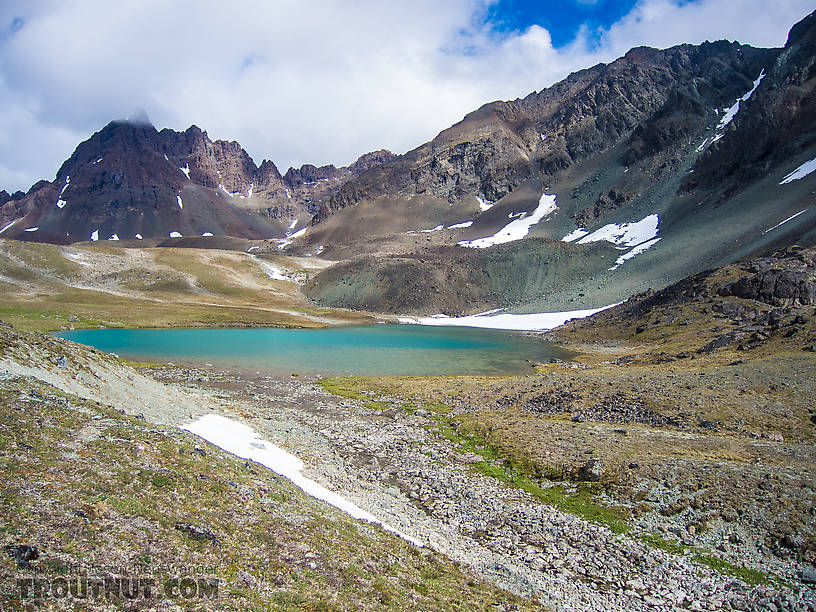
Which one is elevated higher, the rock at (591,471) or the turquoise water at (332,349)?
the turquoise water at (332,349)

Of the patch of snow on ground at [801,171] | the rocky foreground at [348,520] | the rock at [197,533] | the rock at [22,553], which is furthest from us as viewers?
the patch of snow on ground at [801,171]

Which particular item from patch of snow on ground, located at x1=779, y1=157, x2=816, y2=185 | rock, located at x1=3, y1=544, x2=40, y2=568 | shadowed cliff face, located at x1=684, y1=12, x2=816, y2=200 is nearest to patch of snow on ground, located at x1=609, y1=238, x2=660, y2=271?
shadowed cliff face, located at x1=684, y1=12, x2=816, y2=200

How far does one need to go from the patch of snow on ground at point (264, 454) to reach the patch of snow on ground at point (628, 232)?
144797 millimetres

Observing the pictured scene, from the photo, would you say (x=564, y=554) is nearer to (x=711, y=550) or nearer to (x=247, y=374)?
(x=711, y=550)

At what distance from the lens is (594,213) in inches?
7534

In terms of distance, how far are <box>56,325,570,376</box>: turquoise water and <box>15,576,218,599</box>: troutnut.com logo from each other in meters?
43.9

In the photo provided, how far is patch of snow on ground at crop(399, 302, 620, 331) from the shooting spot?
106 metres

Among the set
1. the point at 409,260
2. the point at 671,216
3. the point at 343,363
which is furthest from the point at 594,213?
the point at 343,363

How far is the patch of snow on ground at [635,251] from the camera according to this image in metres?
133

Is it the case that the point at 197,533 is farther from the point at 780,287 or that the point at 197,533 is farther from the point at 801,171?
the point at 801,171

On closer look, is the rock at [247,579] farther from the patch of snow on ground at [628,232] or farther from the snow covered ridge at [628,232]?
the snow covered ridge at [628,232]

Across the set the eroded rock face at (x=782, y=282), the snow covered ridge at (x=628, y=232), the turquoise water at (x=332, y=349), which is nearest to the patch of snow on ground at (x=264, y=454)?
the turquoise water at (x=332, y=349)

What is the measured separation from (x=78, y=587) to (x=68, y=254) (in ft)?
573

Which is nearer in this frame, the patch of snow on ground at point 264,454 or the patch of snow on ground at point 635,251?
the patch of snow on ground at point 264,454
